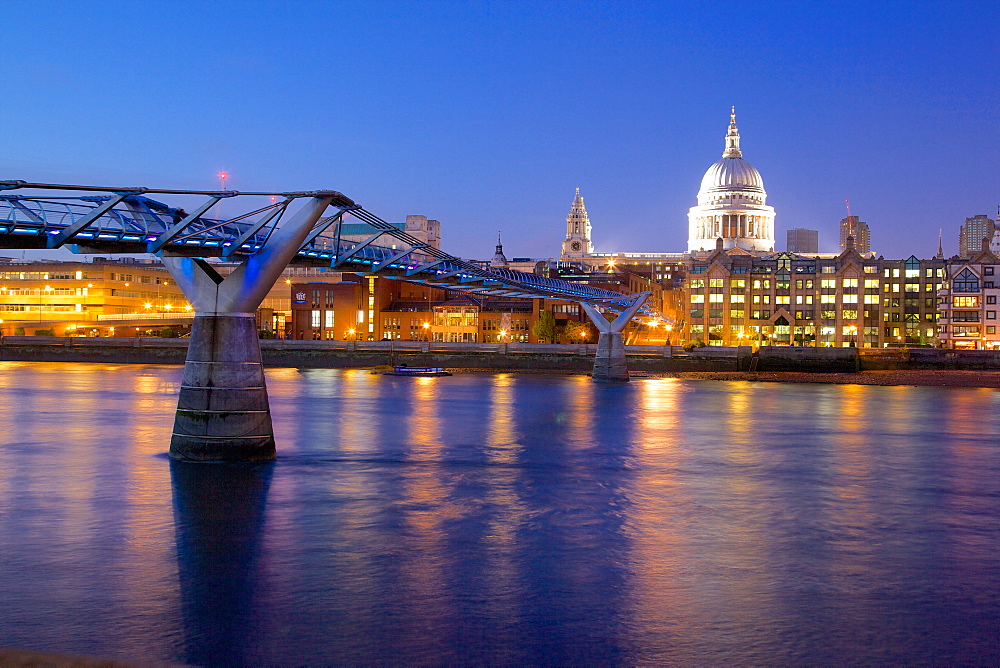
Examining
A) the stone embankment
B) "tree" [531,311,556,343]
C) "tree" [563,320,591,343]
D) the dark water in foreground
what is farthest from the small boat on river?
the dark water in foreground

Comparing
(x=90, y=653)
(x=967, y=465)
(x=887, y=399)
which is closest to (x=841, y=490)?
(x=967, y=465)

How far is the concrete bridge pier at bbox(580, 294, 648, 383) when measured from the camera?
76.4 meters

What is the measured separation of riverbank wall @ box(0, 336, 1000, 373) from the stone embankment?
0.09 metres

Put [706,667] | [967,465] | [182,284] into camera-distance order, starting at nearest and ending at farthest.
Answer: [706,667] → [182,284] → [967,465]

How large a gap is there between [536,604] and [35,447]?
25.7 metres

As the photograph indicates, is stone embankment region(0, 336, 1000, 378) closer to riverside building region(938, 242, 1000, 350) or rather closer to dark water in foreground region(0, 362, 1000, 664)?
riverside building region(938, 242, 1000, 350)

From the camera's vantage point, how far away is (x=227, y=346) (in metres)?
25.7

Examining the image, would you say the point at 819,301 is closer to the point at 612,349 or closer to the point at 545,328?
the point at 545,328

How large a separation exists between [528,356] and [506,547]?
76009 mm

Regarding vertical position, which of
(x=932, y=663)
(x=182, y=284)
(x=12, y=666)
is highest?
(x=182, y=284)

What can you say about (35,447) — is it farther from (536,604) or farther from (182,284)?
(536,604)

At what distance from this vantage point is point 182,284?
26750 mm

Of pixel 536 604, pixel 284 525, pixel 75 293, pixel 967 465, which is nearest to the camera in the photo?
pixel 536 604

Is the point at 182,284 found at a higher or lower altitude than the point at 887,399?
higher
